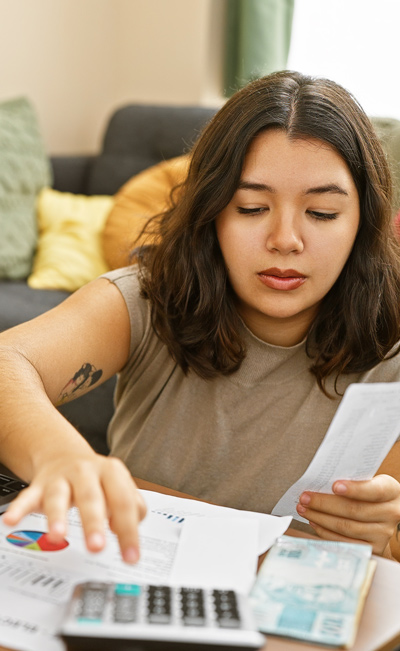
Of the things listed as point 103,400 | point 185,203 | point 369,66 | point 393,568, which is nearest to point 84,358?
point 185,203

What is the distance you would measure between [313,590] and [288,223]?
52 centimetres

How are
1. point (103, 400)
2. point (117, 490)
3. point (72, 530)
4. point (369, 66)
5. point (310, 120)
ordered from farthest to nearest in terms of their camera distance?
point (369, 66) < point (103, 400) < point (310, 120) < point (72, 530) < point (117, 490)

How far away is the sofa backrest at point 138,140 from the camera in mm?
2467

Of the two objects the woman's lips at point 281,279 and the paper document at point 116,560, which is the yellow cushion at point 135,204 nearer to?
the woman's lips at point 281,279

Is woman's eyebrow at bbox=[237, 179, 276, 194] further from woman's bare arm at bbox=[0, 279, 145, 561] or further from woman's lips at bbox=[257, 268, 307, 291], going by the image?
woman's bare arm at bbox=[0, 279, 145, 561]

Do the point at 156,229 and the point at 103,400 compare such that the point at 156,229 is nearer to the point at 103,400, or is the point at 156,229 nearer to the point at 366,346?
the point at 366,346

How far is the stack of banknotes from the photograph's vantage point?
0.58 meters

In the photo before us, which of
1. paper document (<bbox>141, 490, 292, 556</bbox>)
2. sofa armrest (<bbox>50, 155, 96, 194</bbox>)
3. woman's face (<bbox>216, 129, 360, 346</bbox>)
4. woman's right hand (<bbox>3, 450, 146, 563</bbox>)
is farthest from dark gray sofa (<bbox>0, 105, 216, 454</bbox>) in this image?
woman's right hand (<bbox>3, 450, 146, 563</bbox>)

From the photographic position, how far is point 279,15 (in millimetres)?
2666

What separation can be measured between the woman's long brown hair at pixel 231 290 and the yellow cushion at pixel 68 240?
3.32 ft

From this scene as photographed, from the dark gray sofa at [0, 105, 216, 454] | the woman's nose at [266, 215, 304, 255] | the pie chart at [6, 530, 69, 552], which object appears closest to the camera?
the pie chart at [6, 530, 69, 552]

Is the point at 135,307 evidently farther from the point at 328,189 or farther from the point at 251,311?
the point at 328,189

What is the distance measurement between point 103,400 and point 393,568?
1094mm

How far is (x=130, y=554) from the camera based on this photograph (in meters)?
0.61
